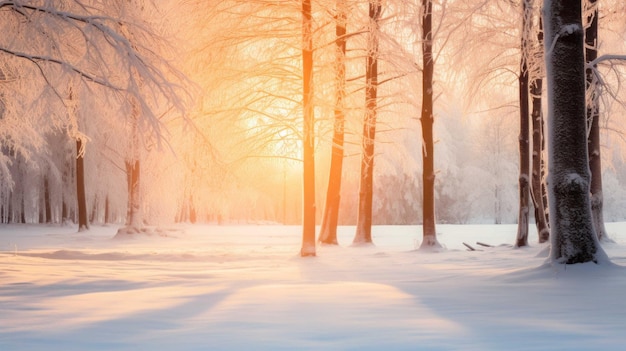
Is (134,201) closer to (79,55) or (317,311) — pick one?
(79,55)

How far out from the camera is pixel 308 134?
11820 millimetres

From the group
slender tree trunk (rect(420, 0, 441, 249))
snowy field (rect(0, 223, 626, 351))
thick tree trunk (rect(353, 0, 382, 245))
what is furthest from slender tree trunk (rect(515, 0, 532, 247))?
snowy field (rect(0, 223, 626, 351))

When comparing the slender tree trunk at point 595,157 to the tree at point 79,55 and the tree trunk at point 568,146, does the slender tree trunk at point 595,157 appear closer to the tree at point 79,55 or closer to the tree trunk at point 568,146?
the tree trunk at point 568,146

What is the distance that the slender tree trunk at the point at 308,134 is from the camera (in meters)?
11.5

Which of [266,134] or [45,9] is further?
[266,134]

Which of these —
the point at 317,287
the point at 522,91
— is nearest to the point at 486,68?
the point at 522,91

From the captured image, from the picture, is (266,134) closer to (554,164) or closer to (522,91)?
(522,91)

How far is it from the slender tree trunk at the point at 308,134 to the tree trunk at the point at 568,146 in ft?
17.9

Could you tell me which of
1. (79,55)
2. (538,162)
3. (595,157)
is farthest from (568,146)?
(538,162)

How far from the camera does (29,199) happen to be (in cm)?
3647

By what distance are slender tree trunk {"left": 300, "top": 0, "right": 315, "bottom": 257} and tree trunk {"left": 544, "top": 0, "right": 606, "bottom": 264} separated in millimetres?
5450

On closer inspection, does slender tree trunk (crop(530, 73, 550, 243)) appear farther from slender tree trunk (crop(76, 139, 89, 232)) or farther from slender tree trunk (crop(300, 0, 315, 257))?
slender tree trunk (crop(76, 139, 89, 232))

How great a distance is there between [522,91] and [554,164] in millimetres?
7708

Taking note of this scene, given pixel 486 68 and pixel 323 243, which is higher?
pixel 486 68
